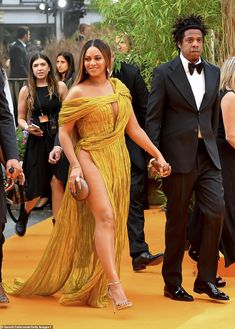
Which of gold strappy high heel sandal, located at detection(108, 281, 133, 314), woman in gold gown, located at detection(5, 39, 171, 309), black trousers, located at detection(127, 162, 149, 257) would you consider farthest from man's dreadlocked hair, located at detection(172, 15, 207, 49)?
gold strappy high heel sandal, located at detection(108, 281, 133, 314)

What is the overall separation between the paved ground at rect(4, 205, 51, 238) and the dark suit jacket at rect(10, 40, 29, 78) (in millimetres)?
5489

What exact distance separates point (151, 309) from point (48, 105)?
12.0ft

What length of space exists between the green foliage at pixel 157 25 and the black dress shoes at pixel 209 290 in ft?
9.41

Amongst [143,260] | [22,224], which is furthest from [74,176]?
[22,224]

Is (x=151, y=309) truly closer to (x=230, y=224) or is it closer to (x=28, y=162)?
(x=230, y=224)

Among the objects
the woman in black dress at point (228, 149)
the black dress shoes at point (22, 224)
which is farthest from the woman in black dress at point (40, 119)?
the woman in black dress at point (228, 149)

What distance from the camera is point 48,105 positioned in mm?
10391

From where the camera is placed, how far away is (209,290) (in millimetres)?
7418

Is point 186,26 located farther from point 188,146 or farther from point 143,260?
point 143,260

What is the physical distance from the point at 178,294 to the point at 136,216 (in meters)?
1.60

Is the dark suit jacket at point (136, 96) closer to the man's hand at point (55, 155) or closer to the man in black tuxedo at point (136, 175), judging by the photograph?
the man in black tuxedo at point (136, 175)

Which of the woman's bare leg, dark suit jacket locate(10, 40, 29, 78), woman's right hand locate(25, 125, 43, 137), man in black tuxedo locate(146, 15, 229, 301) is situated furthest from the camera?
dark suit jacket locate(10, 40, 29, 78)

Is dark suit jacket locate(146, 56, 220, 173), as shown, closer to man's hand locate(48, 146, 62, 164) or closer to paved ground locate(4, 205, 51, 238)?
man's hand locate(48, 146, 62, 164)

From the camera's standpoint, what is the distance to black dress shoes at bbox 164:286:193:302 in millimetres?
7444
